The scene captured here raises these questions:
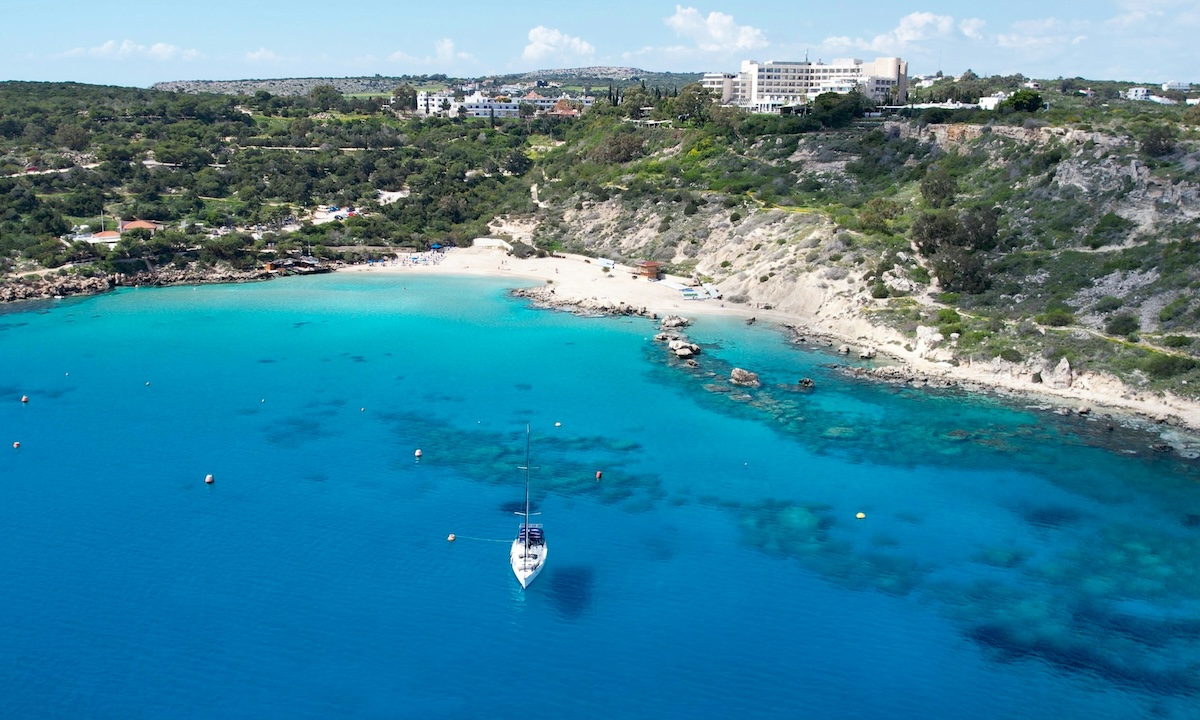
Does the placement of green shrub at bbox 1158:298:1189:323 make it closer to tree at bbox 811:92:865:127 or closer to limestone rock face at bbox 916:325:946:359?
limestone rock face at bbox 916:325:946:359

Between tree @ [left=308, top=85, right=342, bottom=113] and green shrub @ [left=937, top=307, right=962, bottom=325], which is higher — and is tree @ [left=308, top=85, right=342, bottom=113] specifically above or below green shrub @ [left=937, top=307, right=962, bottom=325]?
above

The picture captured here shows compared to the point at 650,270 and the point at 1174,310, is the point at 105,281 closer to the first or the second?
the point at 650,270

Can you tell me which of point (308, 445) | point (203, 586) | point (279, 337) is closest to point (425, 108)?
point (279, 337)

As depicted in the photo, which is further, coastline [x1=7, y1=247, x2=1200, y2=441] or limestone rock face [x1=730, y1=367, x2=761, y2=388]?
limestone rock face [x1=730, y1=367, x2=761, y2=388]

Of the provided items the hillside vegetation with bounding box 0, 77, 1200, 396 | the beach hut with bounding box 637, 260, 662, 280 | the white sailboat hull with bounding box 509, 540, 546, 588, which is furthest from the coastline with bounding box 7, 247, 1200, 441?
the white sailboat hull with bounding box 509, 540, 546, 588

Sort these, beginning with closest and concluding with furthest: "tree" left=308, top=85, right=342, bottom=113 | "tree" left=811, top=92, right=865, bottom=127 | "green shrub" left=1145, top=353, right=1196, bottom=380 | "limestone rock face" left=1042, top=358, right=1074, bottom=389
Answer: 1. "green shrub" left=1145, top=353, right=1196, bottom=380
2. "limestone rock face" left=1042, top=358, right=1074, bottom=389
3. "tree" left=811, top=92, right=865, bottom=127
4. "tree" left=308, top=85, right=342, bottom=113

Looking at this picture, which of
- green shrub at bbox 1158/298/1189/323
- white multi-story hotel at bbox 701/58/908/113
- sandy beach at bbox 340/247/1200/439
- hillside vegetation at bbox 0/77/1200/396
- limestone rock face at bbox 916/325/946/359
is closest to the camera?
sandy beach at bbox 340/247/1200/439

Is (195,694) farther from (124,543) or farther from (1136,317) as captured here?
(1136,317)

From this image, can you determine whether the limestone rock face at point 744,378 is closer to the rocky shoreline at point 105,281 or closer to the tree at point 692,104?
the rocky shoreline at point 105,281
